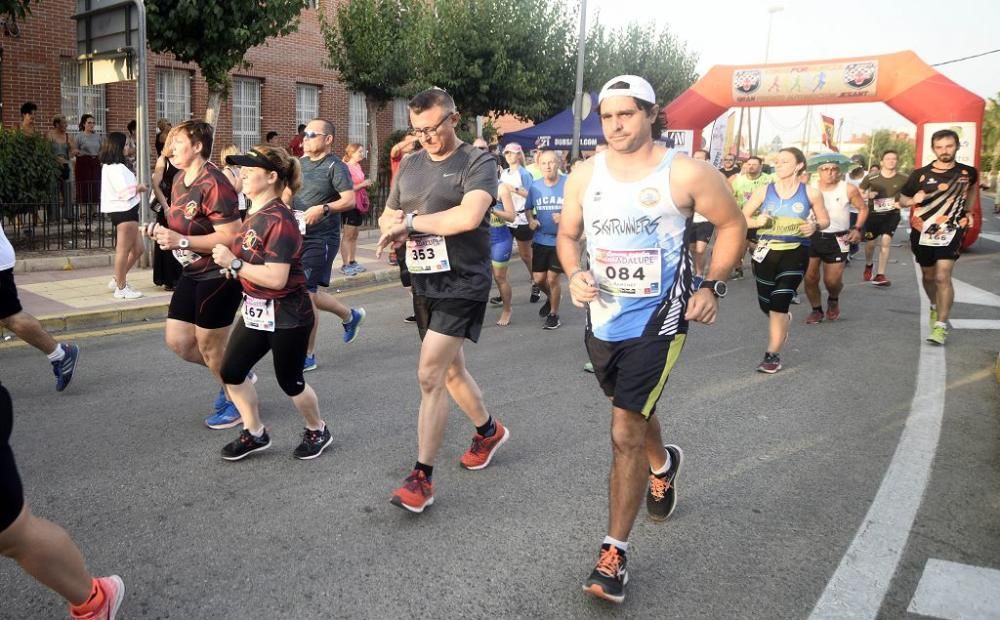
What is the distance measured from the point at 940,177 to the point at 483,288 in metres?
5.74

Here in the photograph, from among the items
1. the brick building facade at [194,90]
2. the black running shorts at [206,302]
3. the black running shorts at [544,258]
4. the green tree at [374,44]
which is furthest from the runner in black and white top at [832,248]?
the green tree at [374,44]

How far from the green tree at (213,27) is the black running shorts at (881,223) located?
9.74m

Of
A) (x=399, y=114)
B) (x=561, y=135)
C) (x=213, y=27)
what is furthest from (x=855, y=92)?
(x=213, y=27)

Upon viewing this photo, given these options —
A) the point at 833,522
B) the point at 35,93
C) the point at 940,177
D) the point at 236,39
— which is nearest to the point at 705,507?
the point at 833,522

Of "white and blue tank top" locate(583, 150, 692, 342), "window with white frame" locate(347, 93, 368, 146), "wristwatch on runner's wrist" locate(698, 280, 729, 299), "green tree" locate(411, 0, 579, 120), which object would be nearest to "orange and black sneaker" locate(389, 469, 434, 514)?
"white and blue tank top" locate(583, 150, 692, 342)

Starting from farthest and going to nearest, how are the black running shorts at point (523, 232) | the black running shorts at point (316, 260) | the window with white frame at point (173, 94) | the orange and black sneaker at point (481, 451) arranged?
the window with white frame at point (173, 94) < the black running shorts at point (523, 232) < the black running shorts at point (316, 260) < the orange and black sneaker at point (481, 451)

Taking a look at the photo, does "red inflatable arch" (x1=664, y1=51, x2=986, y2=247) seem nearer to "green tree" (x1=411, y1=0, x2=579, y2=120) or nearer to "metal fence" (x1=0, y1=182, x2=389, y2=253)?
"green tree" (x1=411, y1=0, x2=579, y2=120)

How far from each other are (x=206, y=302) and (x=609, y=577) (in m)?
2.79

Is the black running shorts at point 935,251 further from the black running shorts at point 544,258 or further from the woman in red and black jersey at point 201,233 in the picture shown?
the woman in red and black jersey at point 201,233

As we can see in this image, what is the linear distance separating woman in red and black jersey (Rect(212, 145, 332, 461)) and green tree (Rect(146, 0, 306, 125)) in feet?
30.8

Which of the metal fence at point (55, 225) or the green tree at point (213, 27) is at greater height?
the green tree at point (213, 27)

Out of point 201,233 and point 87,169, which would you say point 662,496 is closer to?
point 201,233

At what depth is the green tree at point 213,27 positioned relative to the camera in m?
12.4

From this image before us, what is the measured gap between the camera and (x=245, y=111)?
21453mm
